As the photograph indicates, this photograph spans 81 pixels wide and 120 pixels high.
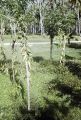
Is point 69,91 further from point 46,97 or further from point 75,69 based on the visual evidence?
point 75,69

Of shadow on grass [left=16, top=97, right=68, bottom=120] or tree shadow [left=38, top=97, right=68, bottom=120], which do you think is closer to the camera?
shadow on grass [left=16, top=97, right=68, bottom=120]

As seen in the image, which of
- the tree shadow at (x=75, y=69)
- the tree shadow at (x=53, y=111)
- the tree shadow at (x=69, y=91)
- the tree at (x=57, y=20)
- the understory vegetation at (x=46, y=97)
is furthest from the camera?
the tree at (x=57, y=20)

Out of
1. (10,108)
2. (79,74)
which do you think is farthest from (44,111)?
(79,74)

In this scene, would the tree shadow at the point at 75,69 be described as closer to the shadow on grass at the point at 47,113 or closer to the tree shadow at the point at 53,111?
the tree shadow at the point at 53,111

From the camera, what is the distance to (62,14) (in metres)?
39.8

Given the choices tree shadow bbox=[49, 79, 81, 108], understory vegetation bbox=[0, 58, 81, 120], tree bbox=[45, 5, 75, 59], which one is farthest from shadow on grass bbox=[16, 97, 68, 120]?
tree bbox=[45, 5, 75, 59]

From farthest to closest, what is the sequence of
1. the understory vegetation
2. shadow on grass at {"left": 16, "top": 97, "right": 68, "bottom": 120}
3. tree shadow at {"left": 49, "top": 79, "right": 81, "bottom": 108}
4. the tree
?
the tree, tree shadow at {"left": 49, "top": 79, "right": 81, "bottom": 108}, the understory vegetation, shadow on grass at {"left": 16, "top": 97, "right": 68, "bottom": 120}

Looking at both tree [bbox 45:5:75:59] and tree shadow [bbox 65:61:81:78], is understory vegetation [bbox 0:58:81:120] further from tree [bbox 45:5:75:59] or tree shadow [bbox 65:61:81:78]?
tree [bbox 45:5:75:59]

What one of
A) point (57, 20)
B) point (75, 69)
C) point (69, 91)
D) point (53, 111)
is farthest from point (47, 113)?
point (57, 20)

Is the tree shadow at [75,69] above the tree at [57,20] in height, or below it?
below

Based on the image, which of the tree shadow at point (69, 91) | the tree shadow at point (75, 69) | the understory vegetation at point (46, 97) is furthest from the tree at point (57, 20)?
the tree shadow at point (69, 91)

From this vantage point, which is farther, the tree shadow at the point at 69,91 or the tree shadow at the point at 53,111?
the tree shadow at the point at 69,91

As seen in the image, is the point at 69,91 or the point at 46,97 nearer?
the point at 46,97

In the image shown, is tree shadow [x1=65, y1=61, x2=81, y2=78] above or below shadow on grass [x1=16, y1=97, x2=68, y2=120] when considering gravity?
below
